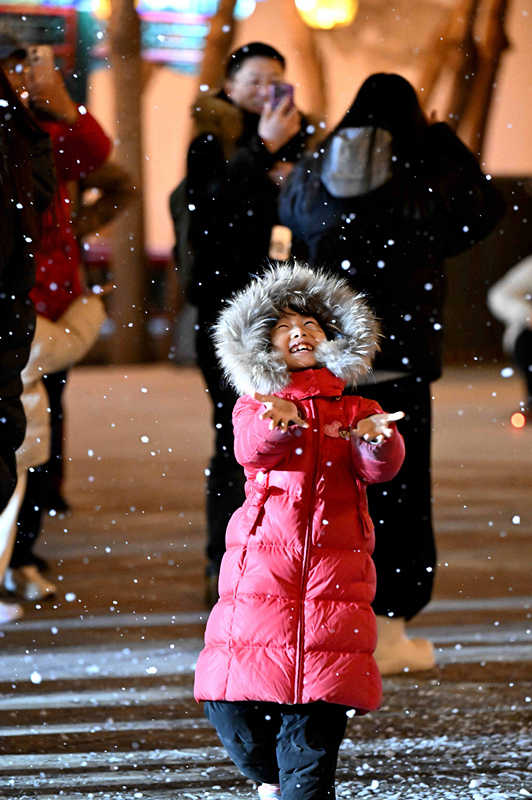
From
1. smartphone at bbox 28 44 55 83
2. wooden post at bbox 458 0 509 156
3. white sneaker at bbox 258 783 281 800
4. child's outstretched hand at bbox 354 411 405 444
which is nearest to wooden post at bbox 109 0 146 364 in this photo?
smartphone at bbox 28 44 55 83

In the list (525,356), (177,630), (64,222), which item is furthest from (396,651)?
(64,222)

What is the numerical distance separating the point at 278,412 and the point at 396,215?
0.66m

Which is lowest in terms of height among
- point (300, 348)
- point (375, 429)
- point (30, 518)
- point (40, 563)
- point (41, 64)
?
point (40, 563)

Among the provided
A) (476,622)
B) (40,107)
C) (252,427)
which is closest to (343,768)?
(252,427)

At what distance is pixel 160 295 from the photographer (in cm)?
189

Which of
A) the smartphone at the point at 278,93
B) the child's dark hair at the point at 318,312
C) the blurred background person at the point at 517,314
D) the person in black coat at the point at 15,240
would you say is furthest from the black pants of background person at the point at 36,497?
the blurred background person at the point at 517,314

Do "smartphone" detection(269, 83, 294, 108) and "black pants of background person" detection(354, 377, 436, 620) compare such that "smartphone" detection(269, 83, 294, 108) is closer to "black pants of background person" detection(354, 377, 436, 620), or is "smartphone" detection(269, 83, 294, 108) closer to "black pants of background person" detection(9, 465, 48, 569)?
"black pants of background person" detection(354, 377, 436, 620)

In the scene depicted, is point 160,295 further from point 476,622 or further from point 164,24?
point 476,622

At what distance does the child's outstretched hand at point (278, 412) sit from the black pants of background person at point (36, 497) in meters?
0.92

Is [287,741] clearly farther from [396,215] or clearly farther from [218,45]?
[218,45]

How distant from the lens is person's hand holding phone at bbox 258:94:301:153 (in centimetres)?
166

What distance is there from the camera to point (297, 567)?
1127 mm

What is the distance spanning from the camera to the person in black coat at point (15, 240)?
139cm

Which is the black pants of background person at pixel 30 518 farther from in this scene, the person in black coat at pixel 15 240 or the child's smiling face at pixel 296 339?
the child's smiling face at pixel 296 339
